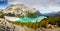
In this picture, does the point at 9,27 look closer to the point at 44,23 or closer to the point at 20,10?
the point at 20,10

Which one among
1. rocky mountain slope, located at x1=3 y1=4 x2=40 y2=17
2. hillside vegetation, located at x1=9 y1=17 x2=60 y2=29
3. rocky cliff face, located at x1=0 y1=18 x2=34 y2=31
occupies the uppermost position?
rocky mountain slope, located at x1=3 y1=4 x2=40 y2=17

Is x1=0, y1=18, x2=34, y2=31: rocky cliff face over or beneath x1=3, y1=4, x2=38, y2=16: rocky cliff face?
beneath

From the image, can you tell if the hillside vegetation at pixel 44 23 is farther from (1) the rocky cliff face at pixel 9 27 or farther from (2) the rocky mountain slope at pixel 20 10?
(2) the rocky mountain slope at pixel 20 10

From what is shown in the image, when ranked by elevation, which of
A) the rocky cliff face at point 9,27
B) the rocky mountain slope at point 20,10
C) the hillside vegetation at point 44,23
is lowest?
the rocky cliff face at point 9,27

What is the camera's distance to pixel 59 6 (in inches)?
95.7

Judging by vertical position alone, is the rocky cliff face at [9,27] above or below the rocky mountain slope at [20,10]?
below

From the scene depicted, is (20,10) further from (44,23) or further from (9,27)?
(44,23)

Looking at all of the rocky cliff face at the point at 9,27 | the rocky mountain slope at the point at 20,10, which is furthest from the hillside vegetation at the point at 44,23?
the rocky mountain slope at the point at 20,10

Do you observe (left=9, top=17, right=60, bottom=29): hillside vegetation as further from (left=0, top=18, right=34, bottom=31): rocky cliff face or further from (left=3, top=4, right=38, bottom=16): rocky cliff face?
(left=3, top=4, right=38, bottom=16): rocky cliff face

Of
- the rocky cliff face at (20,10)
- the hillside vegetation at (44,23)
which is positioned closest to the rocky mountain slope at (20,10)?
the rocky cliff face at (20,10)

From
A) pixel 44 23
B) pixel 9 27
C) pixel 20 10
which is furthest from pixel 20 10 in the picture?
pixel 44 23

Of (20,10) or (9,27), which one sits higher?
(20,10)

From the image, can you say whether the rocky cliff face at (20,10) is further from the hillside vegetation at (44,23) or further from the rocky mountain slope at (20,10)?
the hillside vegetation at (44,23)

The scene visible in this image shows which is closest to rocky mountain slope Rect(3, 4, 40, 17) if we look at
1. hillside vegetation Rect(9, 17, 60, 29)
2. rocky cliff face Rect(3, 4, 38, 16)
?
rocky cliff face Rect(3, 4, 38, 16)
